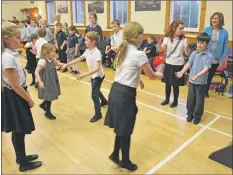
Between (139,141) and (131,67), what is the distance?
1168 mm

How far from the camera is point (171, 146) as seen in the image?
2660 mm

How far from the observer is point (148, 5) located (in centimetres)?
706

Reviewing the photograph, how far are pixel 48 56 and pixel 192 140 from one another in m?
2.07

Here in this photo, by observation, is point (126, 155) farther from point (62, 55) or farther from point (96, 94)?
point (62, 55)

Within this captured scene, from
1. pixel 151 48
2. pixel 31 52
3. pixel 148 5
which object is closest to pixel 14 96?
pixel 31 52

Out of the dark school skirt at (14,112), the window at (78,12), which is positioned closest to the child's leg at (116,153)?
the dark school skirt at (14,112)

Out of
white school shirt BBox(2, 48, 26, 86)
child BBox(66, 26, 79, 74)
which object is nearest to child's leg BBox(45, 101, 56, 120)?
white school shirt BBox(2, 48, 26, 86)

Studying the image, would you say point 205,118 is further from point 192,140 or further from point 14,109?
point 14,109

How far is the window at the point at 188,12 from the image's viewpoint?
591cm

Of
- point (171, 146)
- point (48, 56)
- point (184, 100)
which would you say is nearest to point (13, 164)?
point (48, 56)

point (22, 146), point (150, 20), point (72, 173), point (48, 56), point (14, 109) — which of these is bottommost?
point (72, 173)

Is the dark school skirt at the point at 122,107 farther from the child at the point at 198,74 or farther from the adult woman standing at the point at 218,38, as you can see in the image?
the adult woman standing at the point at 218,38

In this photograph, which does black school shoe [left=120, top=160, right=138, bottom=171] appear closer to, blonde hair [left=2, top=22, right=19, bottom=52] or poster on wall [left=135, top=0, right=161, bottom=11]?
blonde hair [left=2, top=22, right=19, bottom=52]

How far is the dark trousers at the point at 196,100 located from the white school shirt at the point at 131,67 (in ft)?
4.63
